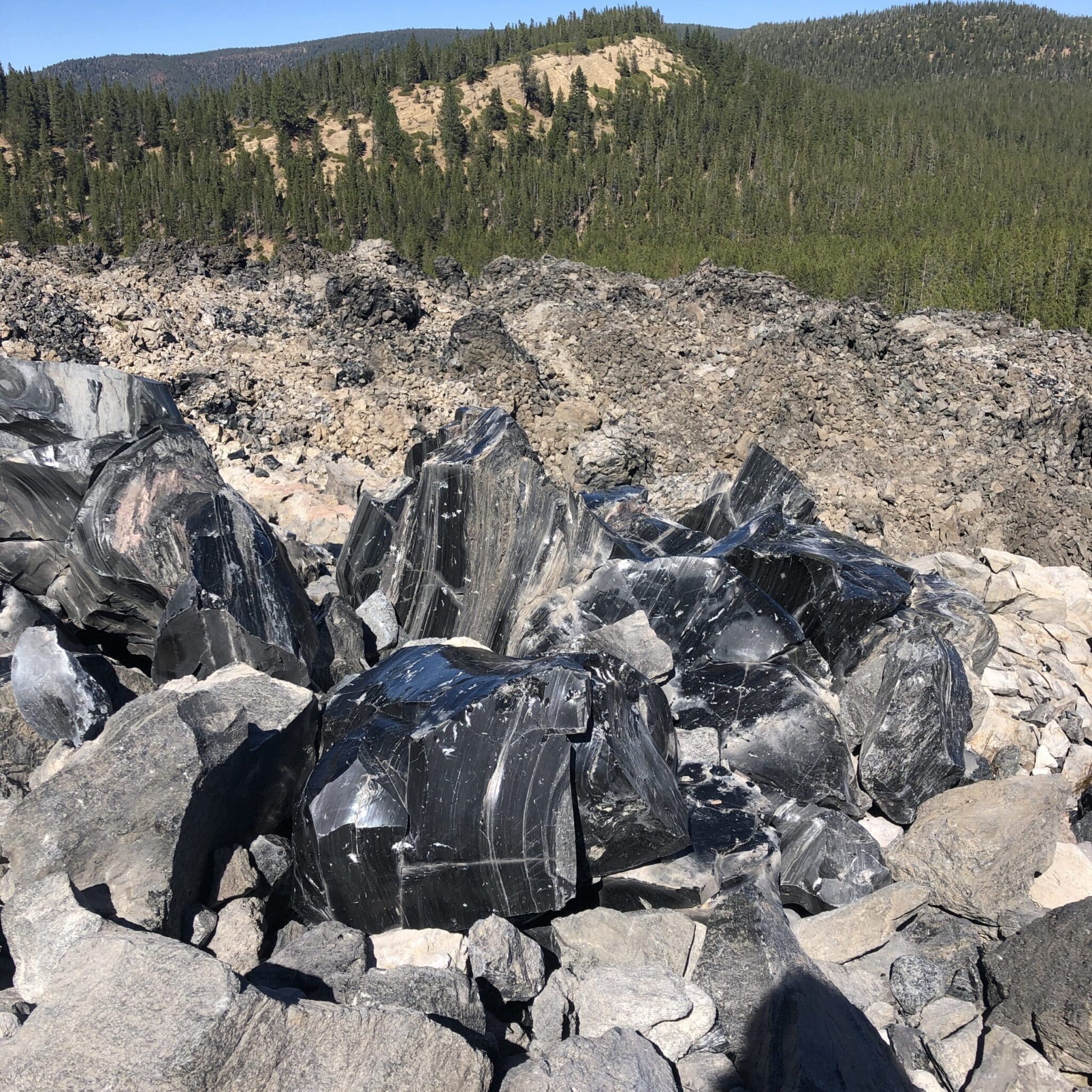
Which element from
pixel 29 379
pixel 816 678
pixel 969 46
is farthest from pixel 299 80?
pixel 969 46

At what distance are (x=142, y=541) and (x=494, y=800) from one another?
256 centimetres

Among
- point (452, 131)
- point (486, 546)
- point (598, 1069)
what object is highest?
point (452, 131)

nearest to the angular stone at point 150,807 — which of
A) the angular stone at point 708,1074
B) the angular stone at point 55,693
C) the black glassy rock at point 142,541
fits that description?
the angular stone at point 55,693

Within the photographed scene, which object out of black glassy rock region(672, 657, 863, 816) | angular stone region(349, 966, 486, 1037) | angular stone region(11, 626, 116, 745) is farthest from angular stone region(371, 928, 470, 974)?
black glassy rock region(672, 657, 863, 816)

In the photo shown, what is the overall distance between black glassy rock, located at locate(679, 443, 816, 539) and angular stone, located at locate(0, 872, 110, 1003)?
5.61 metres

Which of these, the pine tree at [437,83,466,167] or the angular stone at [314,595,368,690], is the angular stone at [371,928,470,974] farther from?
the pine tree at [437,83,466,167]

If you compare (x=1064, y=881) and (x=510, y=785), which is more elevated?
(x=510, y=785)

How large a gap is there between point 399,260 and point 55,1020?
1642cm

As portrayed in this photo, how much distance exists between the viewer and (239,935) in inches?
139

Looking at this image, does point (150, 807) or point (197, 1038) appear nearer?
point (197, 1038)

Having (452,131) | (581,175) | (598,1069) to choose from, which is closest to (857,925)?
(598,1069)

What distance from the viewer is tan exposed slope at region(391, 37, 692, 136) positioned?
3628 cm

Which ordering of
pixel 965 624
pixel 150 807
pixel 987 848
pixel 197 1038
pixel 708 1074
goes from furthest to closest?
pixel 965 624, pixel 987 848, pixel 150 807, pixel 708 1074, pixel 197 1038

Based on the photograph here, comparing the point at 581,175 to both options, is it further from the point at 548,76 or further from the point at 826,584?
the point at 826,584
